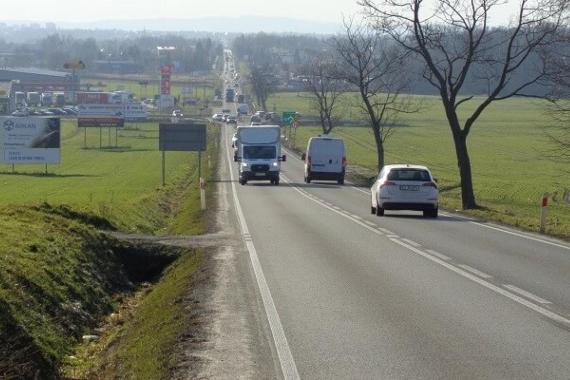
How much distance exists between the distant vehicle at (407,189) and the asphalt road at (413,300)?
2.94 meters

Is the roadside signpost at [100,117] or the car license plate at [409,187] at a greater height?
the car license plate at [409,187]

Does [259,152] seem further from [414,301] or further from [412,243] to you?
[414,301]

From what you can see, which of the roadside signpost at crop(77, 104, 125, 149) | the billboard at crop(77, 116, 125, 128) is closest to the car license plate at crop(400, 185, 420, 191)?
the roadside signpost at crop(77, 104, 125, 149)

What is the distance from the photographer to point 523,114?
15725 cm

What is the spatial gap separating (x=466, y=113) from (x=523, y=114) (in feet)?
55.3

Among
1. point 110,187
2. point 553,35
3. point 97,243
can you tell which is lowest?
point 110,187

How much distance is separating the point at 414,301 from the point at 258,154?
40.1m

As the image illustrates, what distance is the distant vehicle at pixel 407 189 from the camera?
97.0ft

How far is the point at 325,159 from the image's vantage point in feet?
178

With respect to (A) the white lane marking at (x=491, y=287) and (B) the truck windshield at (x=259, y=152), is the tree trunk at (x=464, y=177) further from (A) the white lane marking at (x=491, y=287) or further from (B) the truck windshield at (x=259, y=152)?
(B) the truck windshield at (x=259, y=152)

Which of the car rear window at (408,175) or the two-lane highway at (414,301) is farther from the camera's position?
the car rear window at (408,175)

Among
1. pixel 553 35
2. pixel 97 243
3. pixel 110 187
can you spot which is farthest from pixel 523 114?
pixel 97 243

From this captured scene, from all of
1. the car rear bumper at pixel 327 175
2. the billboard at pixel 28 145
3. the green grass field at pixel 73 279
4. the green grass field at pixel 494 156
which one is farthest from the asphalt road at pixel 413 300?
the billboard at pixel 28 145

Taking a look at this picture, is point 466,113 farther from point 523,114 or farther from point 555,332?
point 555,332
